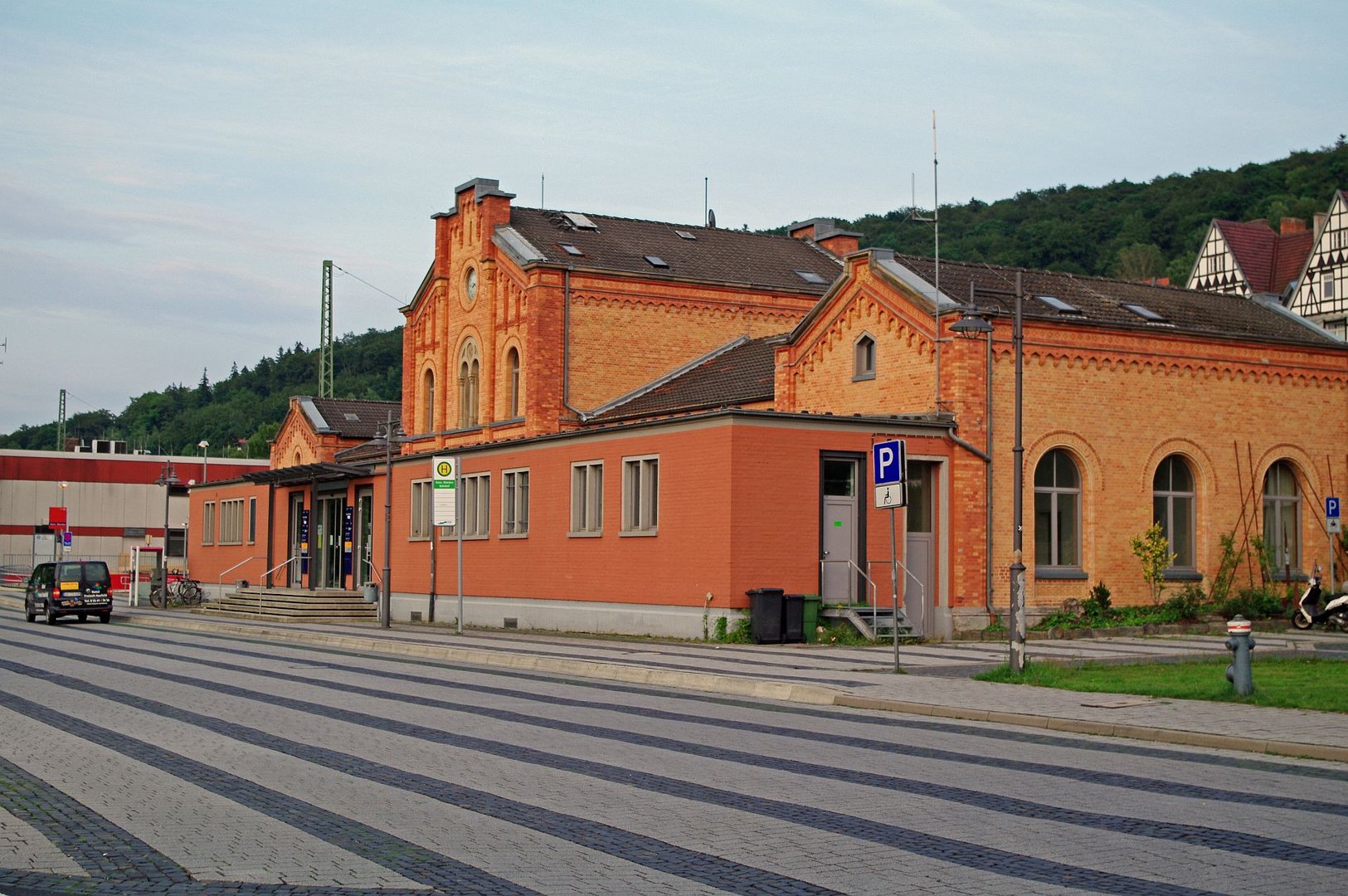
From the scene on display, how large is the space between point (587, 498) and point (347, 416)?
30338 mm

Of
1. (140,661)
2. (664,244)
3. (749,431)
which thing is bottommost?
(140,661)

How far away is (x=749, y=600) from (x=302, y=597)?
19.3 m

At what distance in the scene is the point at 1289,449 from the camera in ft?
111

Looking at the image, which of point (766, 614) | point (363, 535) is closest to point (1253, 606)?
point (766, 614)

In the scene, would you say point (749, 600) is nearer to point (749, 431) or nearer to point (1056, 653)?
point (749, 431)

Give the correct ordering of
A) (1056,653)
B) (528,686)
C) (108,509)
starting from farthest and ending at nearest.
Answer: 1. (108,509)
2. (1056,653)
3. (528,686)

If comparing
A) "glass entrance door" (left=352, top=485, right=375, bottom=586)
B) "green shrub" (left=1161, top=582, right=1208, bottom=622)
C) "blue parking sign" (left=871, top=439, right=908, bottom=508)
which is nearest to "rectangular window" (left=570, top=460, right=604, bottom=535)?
"green shrub" (left=1161, top=582, right=1208, bottom=622)

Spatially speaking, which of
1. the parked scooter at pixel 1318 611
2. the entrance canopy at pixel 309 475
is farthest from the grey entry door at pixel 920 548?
the entrance canopy at pixel 309 475

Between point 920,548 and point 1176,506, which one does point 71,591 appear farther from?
point 1176,506

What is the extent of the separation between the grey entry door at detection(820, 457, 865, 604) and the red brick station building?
0.05m

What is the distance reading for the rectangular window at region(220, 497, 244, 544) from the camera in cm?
5491

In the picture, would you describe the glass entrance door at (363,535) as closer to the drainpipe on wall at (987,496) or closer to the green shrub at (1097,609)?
the drainpipe on wall at (987,496)

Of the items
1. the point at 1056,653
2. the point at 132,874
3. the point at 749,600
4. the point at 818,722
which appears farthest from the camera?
the point at 749,600

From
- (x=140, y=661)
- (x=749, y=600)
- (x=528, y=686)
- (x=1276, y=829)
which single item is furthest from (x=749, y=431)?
(x=1276, y=829)
